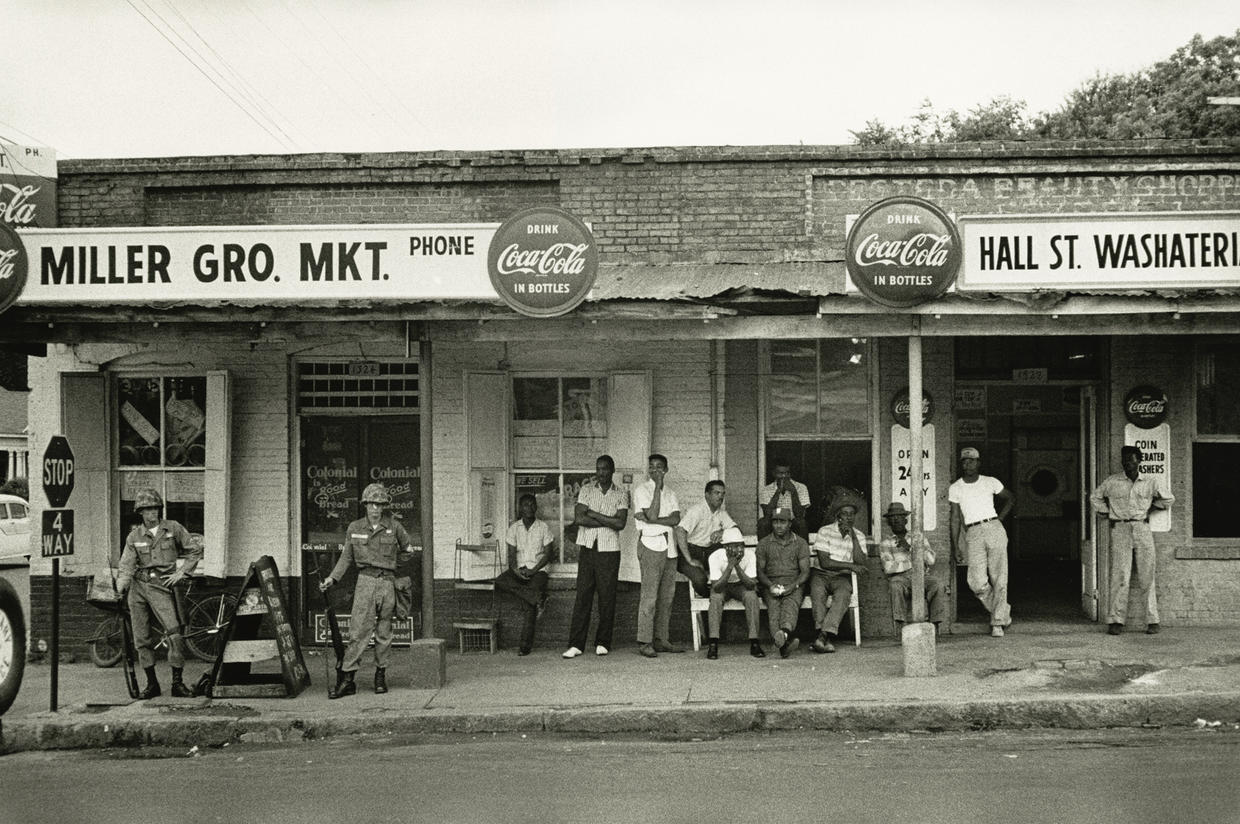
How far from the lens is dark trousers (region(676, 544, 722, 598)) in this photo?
36.9 ft

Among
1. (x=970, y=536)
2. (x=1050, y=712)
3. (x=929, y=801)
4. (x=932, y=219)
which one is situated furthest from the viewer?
(x=970, y=536)

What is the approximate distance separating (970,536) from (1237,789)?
4612mm

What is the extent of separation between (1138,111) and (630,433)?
85.9 ft

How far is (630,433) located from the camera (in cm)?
1170

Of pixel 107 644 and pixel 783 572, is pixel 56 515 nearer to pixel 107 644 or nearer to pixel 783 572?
pixel 107 644

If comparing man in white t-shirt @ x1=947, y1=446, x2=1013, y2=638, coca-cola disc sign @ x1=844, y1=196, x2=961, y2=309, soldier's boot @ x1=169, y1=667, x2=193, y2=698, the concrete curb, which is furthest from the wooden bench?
soldier's boot @ x1=169, y1=667, x2=193, y2=698

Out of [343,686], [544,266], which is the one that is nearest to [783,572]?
[544,266]

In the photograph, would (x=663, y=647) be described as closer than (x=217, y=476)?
Yes

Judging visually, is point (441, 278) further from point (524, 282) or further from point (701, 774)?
point (701, 774)

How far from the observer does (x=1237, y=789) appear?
6.85 meters

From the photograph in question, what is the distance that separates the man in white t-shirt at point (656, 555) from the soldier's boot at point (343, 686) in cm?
260

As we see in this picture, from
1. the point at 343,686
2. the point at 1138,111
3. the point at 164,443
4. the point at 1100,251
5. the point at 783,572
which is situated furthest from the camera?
the point at 1138,111

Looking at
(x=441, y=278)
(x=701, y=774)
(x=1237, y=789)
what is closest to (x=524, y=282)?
(x=441, y=278)

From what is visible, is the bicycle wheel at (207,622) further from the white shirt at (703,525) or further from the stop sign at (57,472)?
→ the white shirt at (703,525)
